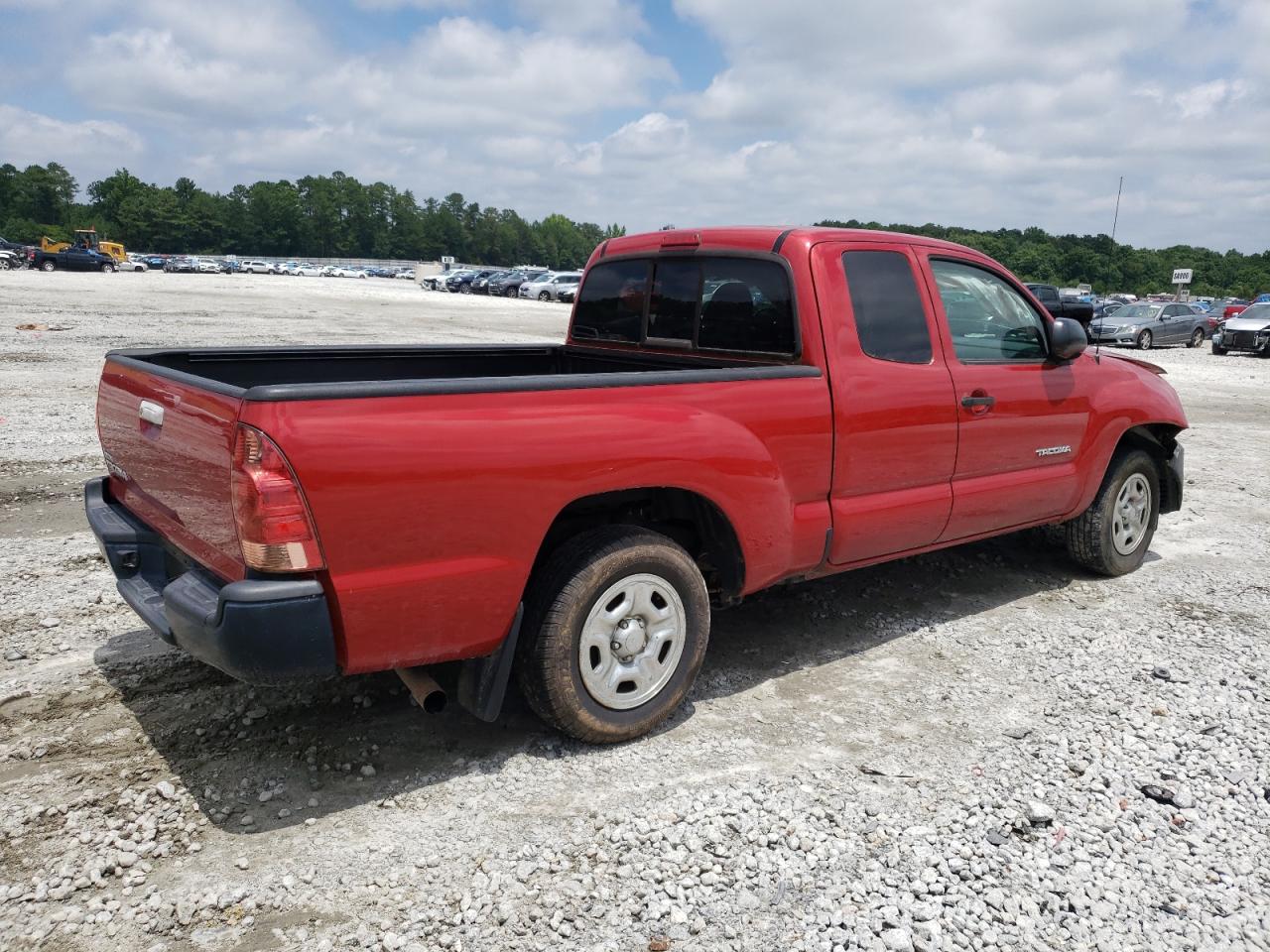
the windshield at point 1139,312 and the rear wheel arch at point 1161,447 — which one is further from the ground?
the windshield at point 1139,312

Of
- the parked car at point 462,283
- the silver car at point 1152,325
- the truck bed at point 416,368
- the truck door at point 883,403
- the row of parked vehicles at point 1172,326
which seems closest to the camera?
the truck bed at point 416,368

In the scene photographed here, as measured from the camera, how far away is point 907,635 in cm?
494

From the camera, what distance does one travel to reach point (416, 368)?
16.9 ft

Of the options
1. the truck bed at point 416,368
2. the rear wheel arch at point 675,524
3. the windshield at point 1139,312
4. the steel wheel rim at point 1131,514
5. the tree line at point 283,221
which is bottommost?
the steel wheel rim at point 1131,514

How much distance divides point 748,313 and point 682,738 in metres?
1.91

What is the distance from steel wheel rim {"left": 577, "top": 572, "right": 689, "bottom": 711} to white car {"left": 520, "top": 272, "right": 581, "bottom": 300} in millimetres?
47170

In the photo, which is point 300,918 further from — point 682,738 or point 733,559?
point 733,559

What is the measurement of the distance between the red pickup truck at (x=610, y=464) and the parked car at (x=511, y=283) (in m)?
50.2

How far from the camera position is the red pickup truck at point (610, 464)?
285 cm

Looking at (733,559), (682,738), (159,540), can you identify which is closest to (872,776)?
(682,738)

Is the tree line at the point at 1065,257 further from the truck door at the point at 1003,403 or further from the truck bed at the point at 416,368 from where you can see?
the truck bed at the point at 416,368

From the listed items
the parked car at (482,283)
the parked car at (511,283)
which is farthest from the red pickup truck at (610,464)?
the parked car at (482,283)

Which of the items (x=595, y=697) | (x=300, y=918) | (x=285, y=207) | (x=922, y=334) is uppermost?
(x=285, y=207)

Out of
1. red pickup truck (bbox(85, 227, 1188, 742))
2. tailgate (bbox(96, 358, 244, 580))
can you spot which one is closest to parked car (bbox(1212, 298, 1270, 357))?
red pickup truck (bbox(85, 227, 1188, 742))
